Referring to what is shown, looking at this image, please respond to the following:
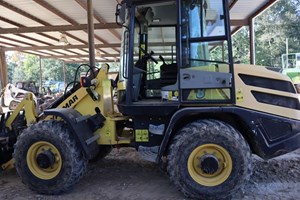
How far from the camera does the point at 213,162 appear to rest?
3.83 metres

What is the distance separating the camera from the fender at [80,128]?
4199 millimetres

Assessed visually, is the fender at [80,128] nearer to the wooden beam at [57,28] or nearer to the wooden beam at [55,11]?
the wooden beam at [55,11]

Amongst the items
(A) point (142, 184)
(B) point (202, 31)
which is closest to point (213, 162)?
(A) point (142, 184)

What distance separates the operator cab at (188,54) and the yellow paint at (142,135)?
294mm

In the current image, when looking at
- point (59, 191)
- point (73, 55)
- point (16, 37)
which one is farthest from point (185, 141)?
point (73, 55)

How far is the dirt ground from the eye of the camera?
13.5ft

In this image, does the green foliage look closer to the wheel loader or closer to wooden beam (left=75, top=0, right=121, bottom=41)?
wooden beam (left=75, top=0, right=121, bottom=41)

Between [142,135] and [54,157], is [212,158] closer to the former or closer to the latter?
[142,135]

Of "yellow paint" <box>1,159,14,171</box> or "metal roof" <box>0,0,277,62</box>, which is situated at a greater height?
"metal roof" <box>0,0,277,62</box>

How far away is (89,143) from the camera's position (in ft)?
14.0

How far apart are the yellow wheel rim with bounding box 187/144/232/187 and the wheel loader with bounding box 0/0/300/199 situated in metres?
0.01

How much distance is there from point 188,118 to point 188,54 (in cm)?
80

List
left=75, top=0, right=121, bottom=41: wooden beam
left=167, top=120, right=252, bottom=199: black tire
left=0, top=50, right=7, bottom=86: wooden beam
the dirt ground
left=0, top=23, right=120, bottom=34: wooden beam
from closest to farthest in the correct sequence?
left=167, top=120, right=252, bottom=199: black tire, the dirt ground, left=75, top=0, right=121, bottom=41: wooden beam, left=0, top=23, right=120, bottom=34: wooden beam, left=0, top=50, right=7, bottom=86: wooden beam

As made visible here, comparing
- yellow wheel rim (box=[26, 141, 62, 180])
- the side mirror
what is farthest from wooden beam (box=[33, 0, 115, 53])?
yellow wheel rim (box=[26, 141, 62, 180])
